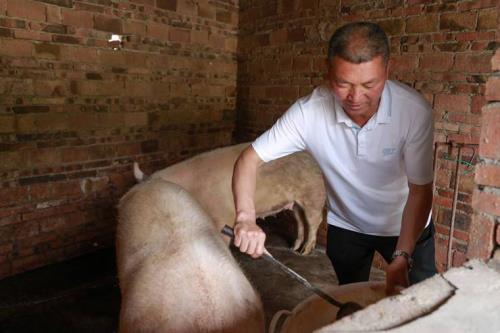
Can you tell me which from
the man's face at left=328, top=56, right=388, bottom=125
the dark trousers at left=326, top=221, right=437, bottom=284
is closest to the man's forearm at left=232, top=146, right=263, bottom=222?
the man's face at left=328, top=56, right=388, bottom=125

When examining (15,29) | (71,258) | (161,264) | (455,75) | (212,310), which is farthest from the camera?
(71,258)

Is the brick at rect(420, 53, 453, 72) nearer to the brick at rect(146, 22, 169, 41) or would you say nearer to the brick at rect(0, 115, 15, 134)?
A: the brick at rect(146, 22, 169, 41)

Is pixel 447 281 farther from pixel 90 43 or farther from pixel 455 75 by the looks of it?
pixel 90 43

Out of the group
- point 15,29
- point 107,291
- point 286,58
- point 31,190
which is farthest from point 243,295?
point 286,58

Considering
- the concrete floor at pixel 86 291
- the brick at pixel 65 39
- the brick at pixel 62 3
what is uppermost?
the brick at pixel 62 3

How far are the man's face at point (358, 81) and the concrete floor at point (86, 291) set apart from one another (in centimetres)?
235

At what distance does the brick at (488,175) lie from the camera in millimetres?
1105

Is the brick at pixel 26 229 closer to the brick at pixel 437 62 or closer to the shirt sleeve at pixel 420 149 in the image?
the shirt sleeve at pixel 420 149

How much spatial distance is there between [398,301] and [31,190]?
158 inches

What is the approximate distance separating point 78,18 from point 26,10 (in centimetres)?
48

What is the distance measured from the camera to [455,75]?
3.46 meters

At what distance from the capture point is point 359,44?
1651mm

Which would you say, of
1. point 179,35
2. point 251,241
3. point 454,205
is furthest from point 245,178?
point 179,35

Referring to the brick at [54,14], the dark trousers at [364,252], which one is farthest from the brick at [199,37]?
the dark trousers at [364,252]
